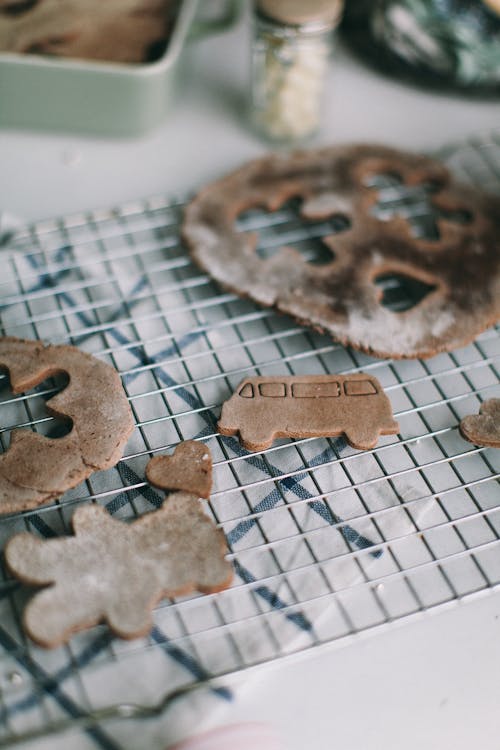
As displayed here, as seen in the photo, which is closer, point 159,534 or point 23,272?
point 159,534

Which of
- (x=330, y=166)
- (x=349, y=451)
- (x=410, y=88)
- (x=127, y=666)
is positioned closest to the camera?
(x=127, y=666)

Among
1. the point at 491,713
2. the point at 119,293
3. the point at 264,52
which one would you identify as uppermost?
the point at 264,52

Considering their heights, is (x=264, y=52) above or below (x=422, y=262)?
above

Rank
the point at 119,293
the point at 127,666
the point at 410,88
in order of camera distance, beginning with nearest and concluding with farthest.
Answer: the point at 127,666, the point at 119,293, the point at 410,88

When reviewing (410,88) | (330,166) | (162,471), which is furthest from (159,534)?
(410,88)

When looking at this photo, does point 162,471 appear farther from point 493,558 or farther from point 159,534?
point 493,558

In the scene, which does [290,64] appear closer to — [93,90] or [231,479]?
[93,90]

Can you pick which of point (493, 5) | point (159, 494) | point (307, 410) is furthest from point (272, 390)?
point (493, 5)
